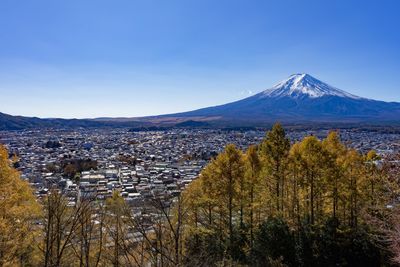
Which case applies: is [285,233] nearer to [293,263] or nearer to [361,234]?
[293,263]

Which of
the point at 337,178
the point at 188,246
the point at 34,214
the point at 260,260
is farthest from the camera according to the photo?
the point at 188,246

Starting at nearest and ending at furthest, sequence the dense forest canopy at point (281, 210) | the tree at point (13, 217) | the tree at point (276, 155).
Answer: the tree at point (13, 217) < the dense forest canopy at point (281, 210) < the tree at point (276, 155)

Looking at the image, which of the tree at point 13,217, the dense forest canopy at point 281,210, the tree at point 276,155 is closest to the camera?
the tree at point 13,217

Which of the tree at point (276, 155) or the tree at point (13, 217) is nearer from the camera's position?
the tree at point (13, 217)

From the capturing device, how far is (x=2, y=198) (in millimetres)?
12852

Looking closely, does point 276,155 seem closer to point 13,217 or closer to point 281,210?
point 281,210

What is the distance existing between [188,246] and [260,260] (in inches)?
175

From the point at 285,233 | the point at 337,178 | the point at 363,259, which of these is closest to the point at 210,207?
the point at 285,233

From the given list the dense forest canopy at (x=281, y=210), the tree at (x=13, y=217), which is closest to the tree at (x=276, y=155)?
the dense forest canopy at (x=281, y=210)

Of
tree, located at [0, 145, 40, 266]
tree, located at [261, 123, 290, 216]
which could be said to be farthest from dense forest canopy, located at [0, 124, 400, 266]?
tree, located at [0, 145, 40, 266]

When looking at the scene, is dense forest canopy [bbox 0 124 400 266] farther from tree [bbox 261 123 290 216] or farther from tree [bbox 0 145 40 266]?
tree [bbox 0 145 40 266]

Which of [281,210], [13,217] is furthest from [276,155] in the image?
[13,217]

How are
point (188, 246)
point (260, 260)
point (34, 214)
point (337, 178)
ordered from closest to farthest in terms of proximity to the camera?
point (34, 214) → point (260, 260) → point (337, 178) → point (188, 246)

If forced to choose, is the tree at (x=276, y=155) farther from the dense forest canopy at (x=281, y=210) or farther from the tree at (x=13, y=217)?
the tree at (x=13, y=217)
